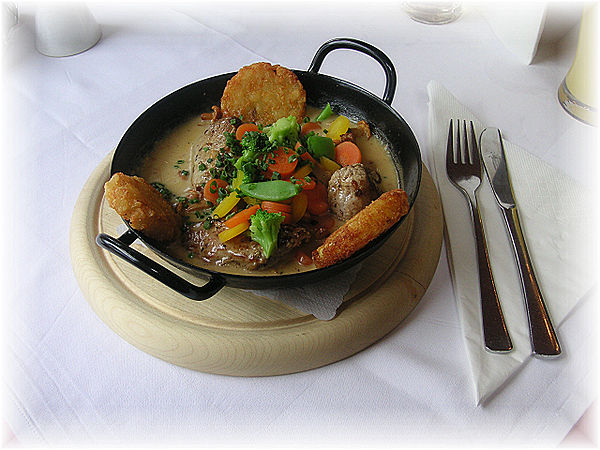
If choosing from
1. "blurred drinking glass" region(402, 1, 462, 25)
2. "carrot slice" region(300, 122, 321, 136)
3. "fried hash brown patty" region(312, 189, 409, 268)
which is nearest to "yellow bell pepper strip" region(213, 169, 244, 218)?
"fried hash brown patty" region(312, 189, 409, 268)

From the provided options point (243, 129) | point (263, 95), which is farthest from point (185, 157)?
point (263, 95)

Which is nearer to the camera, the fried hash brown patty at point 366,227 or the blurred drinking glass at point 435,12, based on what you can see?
the fried hash brown patty at point 366,227

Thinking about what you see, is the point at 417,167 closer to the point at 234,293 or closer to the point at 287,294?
the point at 287,294

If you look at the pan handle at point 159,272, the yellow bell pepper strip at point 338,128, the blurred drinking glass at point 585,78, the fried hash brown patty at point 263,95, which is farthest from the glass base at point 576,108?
the pan handle at point 159,272

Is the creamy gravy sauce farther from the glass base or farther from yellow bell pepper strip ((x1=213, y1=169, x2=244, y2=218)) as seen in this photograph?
the glass base

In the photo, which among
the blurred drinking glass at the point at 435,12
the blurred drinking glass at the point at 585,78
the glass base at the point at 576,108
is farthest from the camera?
the blurred drinking glass at the point at 435,12

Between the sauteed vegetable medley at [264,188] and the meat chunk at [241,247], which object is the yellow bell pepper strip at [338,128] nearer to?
the sauteed vegetable medley at [264,188]
